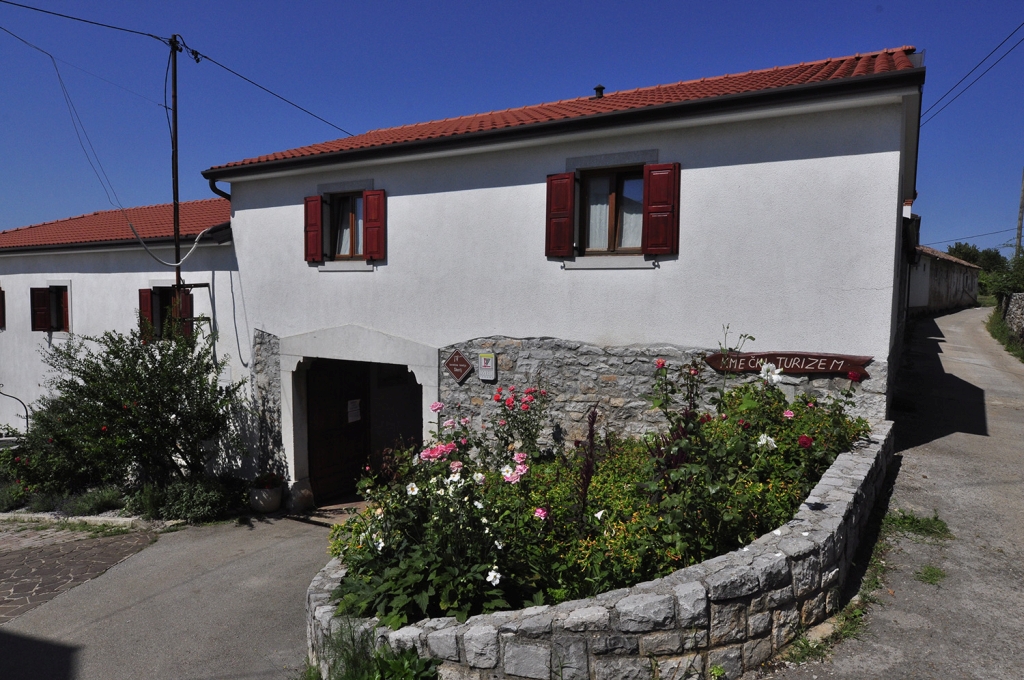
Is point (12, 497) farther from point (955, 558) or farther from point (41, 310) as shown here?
point (955, 558)

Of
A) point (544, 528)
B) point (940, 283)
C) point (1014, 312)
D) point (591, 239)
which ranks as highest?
point (940, 283)

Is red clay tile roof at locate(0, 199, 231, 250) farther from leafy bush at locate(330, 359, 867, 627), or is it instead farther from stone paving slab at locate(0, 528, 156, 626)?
leafy bush at locate(330, 359, 867, 627)

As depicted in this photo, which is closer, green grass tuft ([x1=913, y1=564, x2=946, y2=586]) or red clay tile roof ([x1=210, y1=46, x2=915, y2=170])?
green grass tuft ([x1=913, y1=564, x2=946, y2=586])

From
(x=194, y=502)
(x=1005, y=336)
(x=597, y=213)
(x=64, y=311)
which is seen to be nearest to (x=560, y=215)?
(x=597, y=213)

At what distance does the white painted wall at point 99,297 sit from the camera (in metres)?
10.6

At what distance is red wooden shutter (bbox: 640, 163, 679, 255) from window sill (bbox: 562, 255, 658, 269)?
0.15m

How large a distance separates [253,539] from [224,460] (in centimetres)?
257

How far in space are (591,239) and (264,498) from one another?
666 centimetres

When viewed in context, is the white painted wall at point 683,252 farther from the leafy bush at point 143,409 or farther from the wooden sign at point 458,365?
the leafy bush at point 143,409

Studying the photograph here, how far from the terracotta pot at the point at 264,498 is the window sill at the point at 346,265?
368 cm

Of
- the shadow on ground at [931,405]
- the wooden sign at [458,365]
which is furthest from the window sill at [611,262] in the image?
the shadow on ground at [931,405]

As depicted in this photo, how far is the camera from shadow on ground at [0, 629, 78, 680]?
517 cm

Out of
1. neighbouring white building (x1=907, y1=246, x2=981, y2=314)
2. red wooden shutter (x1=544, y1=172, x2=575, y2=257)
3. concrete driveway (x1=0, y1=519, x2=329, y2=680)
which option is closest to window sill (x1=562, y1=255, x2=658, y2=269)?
red wooden shutter (x1=544, y1=172, x2=575, y2=257)

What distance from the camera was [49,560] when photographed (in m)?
8.09
